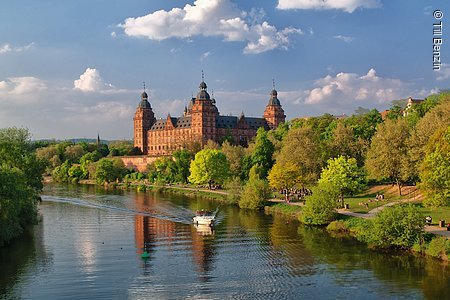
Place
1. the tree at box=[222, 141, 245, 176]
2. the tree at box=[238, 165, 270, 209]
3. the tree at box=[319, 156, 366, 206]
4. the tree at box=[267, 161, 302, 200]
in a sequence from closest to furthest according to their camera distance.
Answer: the tree at box=[319, 156, 366, 206]
the tree at box=[238, 165, 270, 209]
the tree at box=[267, 161, 302, 200]
the tree at box=[222, 141, 245, 176]

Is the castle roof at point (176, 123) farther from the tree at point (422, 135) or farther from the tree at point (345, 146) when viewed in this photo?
the tree at point (422, 135)

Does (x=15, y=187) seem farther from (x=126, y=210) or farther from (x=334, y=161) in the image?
(x=334, y=161)

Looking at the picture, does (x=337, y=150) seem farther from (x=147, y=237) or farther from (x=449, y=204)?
(x=147, y=237)

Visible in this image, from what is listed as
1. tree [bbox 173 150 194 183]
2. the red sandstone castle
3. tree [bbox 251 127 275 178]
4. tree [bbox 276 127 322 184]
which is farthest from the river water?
the red sandstone castle

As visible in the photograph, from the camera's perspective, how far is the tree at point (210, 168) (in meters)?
85.8

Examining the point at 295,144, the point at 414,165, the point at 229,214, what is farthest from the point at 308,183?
the point at 414,165

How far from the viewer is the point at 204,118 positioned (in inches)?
5797

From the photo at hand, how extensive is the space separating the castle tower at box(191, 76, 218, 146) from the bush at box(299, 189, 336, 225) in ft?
320

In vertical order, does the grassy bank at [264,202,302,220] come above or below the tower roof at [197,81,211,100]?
below

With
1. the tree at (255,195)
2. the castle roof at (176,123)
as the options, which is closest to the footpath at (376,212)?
the tree at (255,195)

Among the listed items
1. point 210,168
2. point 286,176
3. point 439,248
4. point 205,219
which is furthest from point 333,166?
point 210,168

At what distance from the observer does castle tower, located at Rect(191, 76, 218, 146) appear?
14675 cm

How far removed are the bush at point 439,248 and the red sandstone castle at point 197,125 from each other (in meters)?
102

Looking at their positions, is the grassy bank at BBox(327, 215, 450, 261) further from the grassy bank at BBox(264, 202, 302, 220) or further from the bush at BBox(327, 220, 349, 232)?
the grassy bank at BBox(264, 202, 302, 220)
